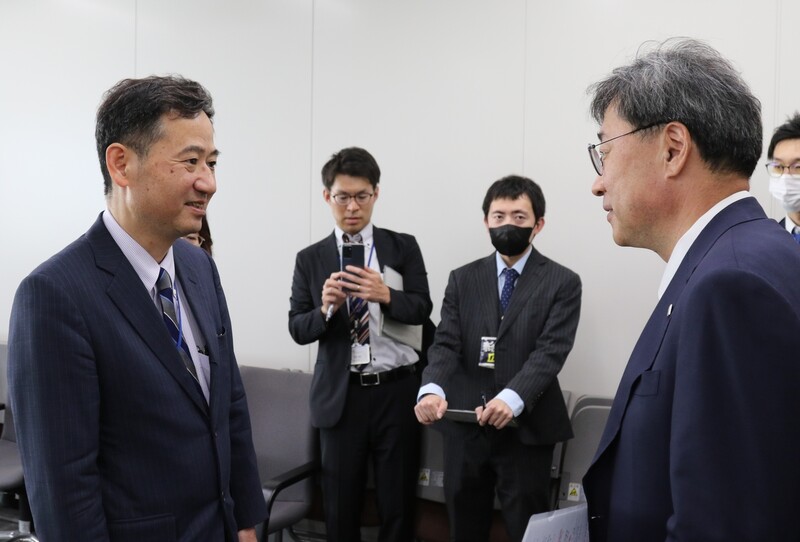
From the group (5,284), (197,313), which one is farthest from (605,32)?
(5,284)

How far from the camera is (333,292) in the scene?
3.15 meters

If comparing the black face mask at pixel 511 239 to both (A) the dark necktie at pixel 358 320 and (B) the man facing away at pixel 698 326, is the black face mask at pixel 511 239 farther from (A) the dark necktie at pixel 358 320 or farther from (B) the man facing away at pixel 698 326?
(B) the man facing away at pixel 698 326

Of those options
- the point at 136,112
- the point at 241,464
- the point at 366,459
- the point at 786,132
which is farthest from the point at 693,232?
the point at 366,459

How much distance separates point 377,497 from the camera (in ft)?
11.0

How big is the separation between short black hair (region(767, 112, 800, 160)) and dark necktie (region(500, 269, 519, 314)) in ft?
3.89

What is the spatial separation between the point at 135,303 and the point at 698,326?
1.11 m

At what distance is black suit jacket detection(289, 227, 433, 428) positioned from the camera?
3.26 m

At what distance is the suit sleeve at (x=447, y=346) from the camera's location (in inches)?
123

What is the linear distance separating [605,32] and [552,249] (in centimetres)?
111

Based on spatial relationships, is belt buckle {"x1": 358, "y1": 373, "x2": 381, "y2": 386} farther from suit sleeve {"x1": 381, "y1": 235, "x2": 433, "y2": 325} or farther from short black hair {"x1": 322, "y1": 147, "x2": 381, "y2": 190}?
short black hair {"x1": 322, "y1": 147, "x2": 381, "y2": 190}

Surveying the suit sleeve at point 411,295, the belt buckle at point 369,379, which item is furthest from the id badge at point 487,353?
the belt buckle at point 369,379

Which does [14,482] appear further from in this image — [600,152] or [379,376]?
[600,152]

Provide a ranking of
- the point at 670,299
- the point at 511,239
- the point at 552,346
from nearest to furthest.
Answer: the point at 670,299 → the point at 552,346 → the point at 511,239

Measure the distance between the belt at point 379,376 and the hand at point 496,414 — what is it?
560mm
